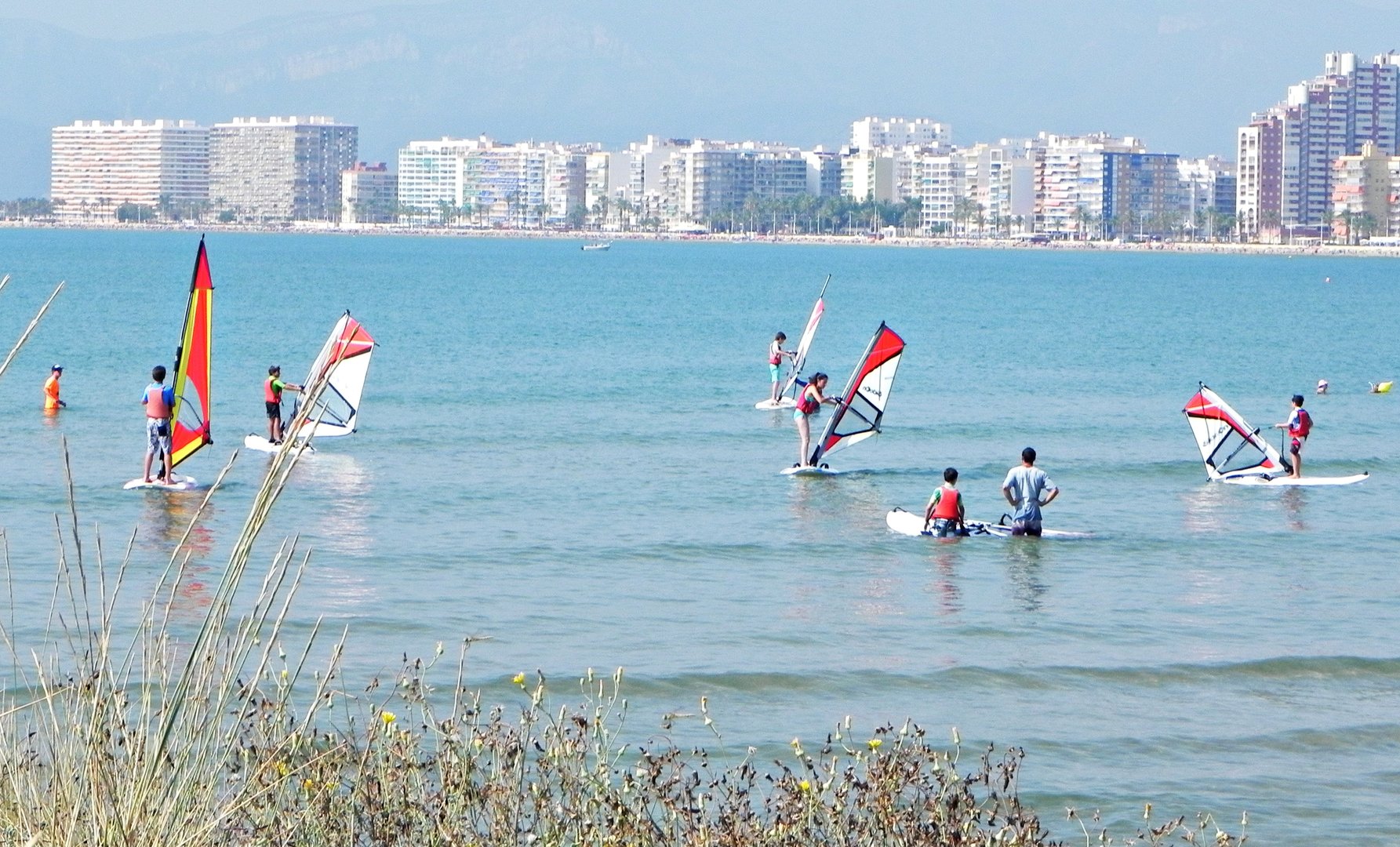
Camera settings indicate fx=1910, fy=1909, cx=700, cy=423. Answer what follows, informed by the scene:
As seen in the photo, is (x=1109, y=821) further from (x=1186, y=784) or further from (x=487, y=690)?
(x=487, y=690)

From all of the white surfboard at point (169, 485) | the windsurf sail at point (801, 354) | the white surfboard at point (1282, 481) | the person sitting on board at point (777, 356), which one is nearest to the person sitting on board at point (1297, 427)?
the white surfboard at point (1282, 481)

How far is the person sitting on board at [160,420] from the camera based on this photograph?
65.1 ft

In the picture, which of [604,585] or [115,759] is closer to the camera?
[115,759]

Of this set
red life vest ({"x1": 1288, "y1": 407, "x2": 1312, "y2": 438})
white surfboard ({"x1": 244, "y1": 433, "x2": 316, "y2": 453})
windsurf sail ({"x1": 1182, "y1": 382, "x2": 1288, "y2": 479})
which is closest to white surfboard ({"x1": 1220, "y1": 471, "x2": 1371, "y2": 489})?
windsurf sail ({"x1": 1182, "y1": 382, "x2": 1288, "y2": 479})

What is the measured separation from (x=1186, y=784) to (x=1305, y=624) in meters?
4.86

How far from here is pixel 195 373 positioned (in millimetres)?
20453

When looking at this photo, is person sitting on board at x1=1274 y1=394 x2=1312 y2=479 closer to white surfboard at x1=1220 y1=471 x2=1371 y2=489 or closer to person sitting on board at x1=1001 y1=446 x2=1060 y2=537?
white surfboard at x1=1220 y1=471 x2=1371 y2=489

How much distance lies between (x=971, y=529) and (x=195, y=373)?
8396 mm

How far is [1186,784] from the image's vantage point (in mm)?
10547

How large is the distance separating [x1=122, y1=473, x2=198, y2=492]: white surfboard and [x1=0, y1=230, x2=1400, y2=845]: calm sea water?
29 cm

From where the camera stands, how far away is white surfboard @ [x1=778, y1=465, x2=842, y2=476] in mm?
23531

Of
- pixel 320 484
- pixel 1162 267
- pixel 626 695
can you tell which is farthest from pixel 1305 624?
pixel 1162 267

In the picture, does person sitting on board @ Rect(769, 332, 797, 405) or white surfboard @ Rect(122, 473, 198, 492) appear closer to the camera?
white surfboard @ Rect(122, 473, 198, 492)

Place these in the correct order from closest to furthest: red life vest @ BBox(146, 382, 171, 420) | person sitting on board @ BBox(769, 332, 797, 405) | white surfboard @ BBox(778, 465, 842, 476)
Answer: red life vest @ BBox(146, 382, 171, 420) < white surfboard @ BBox(778, 465, 842, 476) < person sitting on board @ BBox(769, 332, 797, 405)
